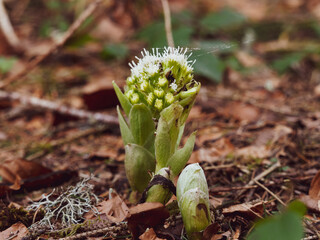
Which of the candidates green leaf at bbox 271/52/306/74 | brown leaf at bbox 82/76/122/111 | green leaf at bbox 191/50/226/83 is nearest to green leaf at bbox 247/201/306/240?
brown leaf at bbox 82/76/122/111

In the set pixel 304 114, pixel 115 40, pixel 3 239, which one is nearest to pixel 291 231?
pixel 3 239

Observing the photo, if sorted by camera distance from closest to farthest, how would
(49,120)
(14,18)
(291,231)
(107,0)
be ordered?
(291,231)
(49,120)
(107,0)
(14,18)

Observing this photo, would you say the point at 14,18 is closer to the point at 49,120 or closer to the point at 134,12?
the point at 134,12

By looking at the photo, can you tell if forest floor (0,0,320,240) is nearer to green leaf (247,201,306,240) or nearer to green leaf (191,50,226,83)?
green leaf (191,50,226,83)

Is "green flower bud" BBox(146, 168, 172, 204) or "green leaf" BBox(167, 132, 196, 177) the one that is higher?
"green leaf" BBox(167, 132, 196, 177)

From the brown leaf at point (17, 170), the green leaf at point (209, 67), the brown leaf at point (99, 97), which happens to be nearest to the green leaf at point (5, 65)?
the brown leaf at point (99, 97)

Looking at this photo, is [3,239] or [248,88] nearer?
[3,239]
